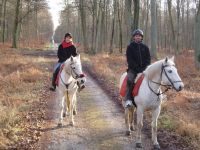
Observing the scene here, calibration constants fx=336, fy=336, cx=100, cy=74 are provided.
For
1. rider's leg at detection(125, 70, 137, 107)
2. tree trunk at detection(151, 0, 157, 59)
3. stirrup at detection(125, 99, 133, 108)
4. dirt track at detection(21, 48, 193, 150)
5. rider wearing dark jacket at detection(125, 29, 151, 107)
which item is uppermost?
tree trunk at detection(151, 0, 157, 59)

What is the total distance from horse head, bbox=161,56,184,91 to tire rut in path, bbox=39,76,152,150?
173 cm

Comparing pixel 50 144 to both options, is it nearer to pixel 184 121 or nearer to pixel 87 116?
pixel 87 116

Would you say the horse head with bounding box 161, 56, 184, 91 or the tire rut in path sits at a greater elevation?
the horse head with bounding box 161, 56, 184, 91

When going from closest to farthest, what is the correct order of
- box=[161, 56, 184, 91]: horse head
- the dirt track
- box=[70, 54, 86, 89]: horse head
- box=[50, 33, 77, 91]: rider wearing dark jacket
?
1. box=[161, 56, 184, 91]: horse head
2. the dirt track
3. box=[70, 54, 86, 89]: horse head
4. box=[50, 33, 77, 91]: rider wearing dark jacket

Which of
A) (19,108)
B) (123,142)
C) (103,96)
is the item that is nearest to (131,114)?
(123,142)

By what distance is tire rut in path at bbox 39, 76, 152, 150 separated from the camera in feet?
26.3

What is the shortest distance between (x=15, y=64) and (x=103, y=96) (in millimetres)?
11682

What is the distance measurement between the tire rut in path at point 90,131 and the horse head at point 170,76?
5.67ft

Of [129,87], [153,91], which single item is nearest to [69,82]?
[129,87]

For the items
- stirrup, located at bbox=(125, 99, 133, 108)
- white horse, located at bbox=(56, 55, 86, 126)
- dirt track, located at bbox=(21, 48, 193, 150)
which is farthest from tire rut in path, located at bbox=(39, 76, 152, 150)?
stirrup, located at bbox=(125, 99, 133, 108)

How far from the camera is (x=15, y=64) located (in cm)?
2439

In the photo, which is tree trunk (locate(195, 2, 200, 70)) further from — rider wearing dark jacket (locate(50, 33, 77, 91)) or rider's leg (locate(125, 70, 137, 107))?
rider's leg (locate(125, 70, 137, 107))

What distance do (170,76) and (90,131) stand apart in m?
3.03

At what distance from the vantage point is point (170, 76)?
728 cm
